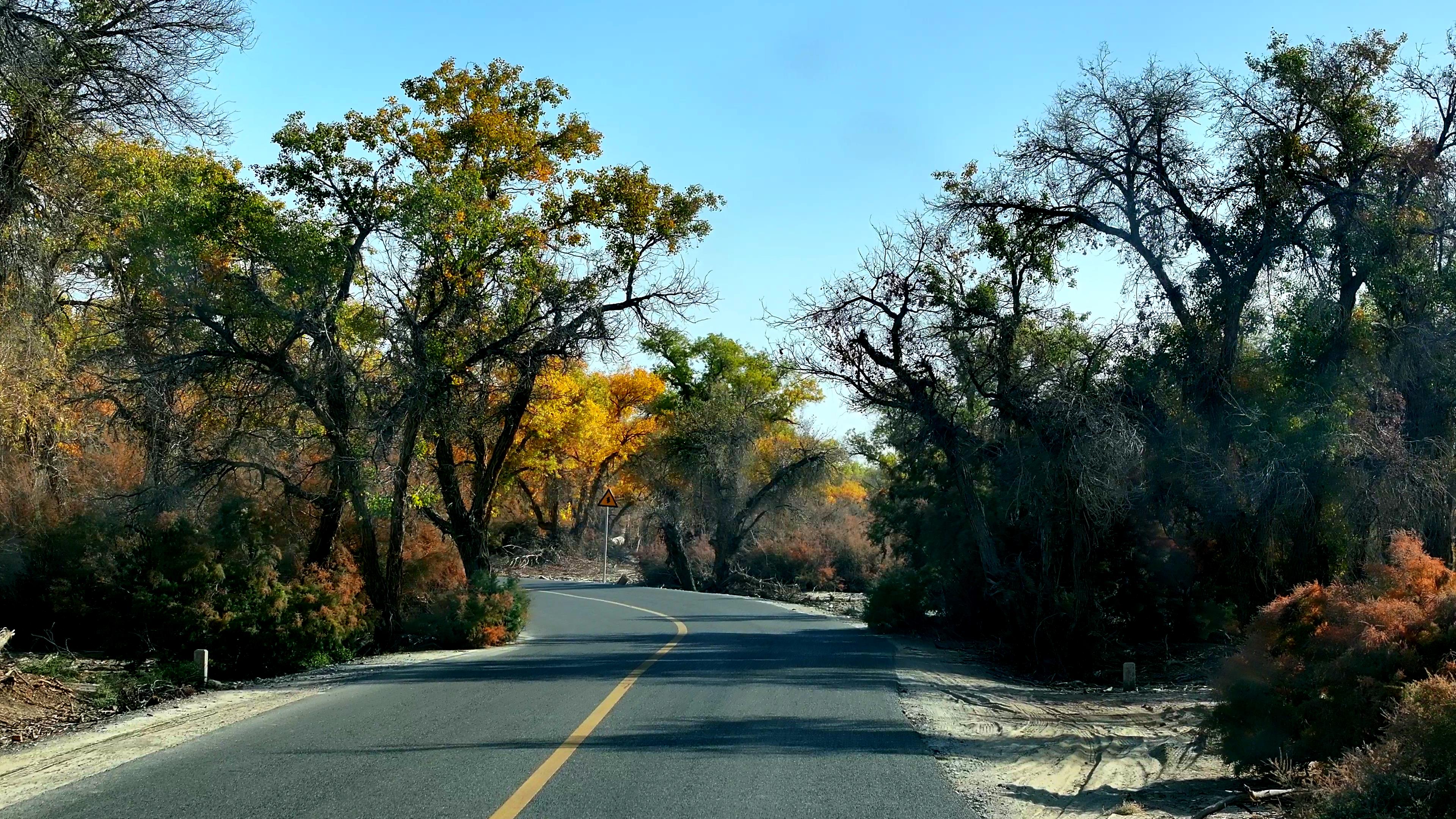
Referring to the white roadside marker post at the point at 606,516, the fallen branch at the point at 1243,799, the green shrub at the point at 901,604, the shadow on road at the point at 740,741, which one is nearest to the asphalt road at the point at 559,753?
the shadow on road at the point at 740,741

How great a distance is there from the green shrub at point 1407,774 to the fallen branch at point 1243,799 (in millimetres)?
607

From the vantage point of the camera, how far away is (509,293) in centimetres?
2408

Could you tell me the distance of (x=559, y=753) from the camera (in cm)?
988

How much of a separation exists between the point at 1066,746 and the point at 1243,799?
10.4 ft

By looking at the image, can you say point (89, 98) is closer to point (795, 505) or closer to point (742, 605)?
point (742, 605)

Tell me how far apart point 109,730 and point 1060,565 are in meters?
15.1

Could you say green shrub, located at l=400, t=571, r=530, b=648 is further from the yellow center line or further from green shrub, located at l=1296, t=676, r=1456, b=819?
green shrub, located at l=1296, t=676, r=1456, b=819

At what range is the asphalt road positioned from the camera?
26.1ft

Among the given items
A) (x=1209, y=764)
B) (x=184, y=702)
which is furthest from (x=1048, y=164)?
(x=184, y=702)

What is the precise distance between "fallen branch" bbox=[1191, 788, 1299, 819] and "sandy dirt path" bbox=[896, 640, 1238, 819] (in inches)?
Result: 11.1

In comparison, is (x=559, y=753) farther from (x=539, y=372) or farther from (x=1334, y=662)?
(x=539, y=372)

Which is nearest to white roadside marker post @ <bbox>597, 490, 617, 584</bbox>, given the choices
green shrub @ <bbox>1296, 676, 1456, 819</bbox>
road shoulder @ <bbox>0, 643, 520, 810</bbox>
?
road shoulder @ <bbox>0, 643, 520, 810</bbox>

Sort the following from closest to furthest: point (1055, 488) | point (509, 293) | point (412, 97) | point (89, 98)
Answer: point (89, 98) → point (1055, 488) → point (509, 293) → point (412, 97)

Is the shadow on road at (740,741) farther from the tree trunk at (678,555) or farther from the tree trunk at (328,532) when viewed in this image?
the tree trunk at (678,555)
